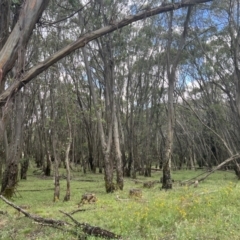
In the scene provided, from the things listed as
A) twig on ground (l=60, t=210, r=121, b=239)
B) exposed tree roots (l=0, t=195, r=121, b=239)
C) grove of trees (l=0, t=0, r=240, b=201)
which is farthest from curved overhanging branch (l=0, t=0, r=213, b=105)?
twig on ground (l=60, t=210, r=121, b=239)

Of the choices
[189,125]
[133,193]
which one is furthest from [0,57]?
[189,125]

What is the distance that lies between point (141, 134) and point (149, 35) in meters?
11.8

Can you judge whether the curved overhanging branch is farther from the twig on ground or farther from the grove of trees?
the twig on ground

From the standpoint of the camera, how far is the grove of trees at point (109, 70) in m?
4.93

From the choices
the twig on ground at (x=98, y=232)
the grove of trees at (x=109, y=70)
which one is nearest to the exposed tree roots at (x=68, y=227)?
the twig on ground at (x=98, y=232)

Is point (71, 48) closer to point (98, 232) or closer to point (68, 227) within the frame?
point (98, 232)

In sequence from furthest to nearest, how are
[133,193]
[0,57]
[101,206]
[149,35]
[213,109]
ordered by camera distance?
[213,109]
[149,35]
[133,193]
[101,206]
[0,57]

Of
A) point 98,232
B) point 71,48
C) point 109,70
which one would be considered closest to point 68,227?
point 98,232

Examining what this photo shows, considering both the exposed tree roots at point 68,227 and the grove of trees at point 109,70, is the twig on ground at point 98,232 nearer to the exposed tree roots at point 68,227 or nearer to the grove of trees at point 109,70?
the exposed tree roots at point 68,227

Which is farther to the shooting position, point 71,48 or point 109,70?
point 109,70

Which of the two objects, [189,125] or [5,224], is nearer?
[5,224]

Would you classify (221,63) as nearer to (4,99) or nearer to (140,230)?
(140,230)

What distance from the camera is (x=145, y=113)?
102 feet

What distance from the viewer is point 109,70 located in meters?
16.5
